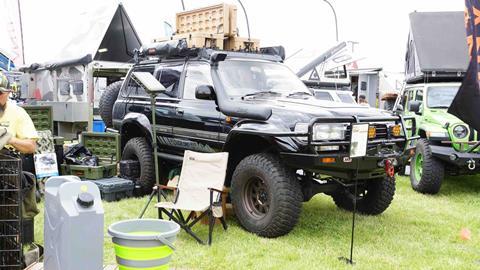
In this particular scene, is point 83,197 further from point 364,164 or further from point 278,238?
point 364,164

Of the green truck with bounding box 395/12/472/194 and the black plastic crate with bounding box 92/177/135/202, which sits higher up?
the green truck with bounding box 395/12/472/194

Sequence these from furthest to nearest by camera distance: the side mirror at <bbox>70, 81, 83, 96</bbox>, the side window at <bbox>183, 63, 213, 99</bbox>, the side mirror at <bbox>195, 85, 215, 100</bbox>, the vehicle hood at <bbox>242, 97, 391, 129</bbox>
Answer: the side mirror at <bbox>70, 81, 83, 96</bbox>
the side window at <bbox>183, 63, 213, 99</bbox>
the side mirror at <bbox>195, 85, 215, 100</bbox>
the vehicle hood at <bbox>242, 97, 391, 129</bbox>

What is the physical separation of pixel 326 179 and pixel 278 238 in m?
0.92

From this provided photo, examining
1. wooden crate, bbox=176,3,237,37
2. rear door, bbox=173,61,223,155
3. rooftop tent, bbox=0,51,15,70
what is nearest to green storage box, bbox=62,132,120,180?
rear door, bbox=173,61,223,155

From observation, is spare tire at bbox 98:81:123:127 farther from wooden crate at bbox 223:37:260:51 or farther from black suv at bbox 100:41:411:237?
wooden crate at bbox 223:37:260:51

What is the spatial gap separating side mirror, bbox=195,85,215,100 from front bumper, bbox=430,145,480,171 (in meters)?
3.93

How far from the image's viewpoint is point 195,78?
21.7 ft

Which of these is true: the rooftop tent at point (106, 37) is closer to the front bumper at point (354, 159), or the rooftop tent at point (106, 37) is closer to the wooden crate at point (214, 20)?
the wooden crate at point (214, 20)

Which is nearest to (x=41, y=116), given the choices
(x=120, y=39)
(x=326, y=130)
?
(x=326, y=130)

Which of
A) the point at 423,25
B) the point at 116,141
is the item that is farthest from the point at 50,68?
the point at 423,25

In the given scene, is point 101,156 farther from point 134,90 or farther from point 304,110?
point 304,110

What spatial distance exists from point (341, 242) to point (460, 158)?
3249mm

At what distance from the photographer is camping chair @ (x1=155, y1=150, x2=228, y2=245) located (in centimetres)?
531

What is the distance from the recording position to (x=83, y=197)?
133 inches
